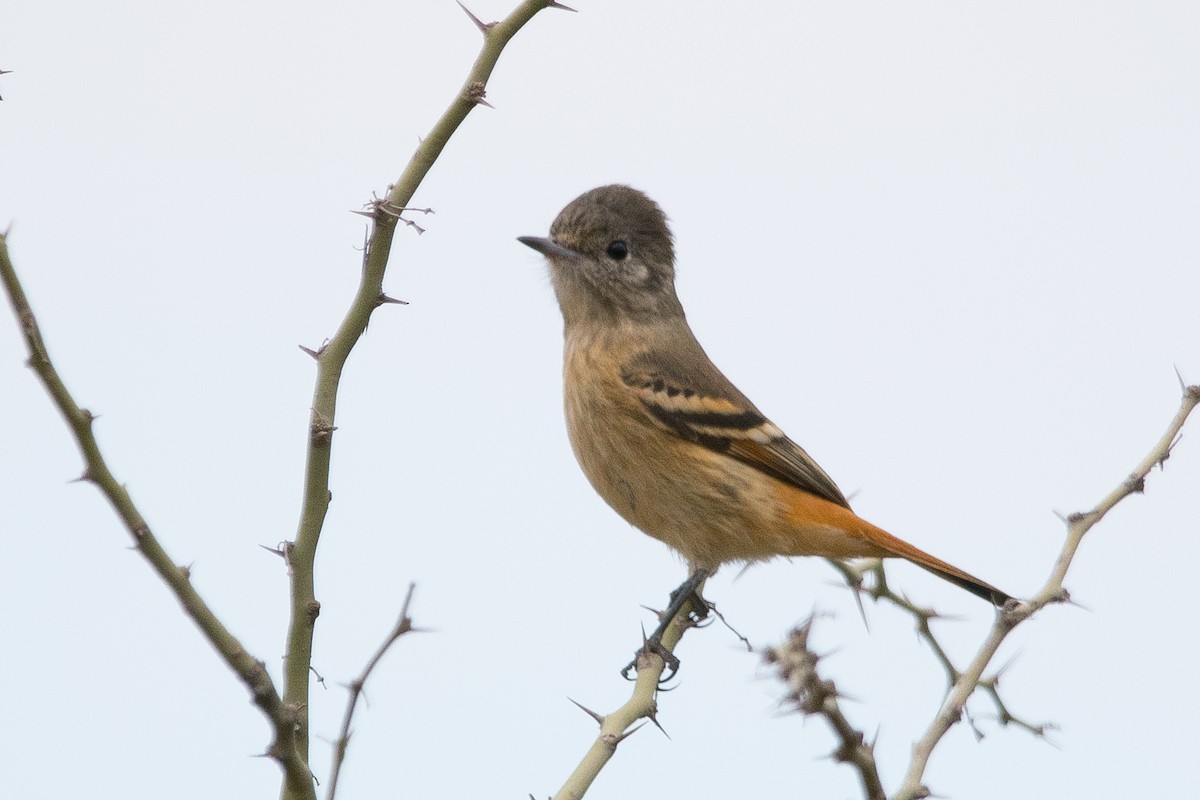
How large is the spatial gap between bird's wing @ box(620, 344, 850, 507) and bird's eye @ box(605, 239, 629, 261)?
2.01 feet

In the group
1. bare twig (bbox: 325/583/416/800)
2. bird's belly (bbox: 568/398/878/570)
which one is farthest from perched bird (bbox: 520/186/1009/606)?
bare twig (bbox: 325/583/416/800)

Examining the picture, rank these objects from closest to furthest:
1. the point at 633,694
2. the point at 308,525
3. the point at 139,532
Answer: the point at 139,532 → the point at 308,525 → the point at 633,694

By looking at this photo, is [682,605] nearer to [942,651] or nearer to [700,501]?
[700,501]

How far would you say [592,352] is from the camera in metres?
7.00

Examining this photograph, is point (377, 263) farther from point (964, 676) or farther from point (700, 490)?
point (700, 490)

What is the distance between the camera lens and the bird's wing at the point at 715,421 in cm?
658

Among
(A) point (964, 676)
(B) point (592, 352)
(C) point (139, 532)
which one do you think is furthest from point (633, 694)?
(B) point (592, 352)

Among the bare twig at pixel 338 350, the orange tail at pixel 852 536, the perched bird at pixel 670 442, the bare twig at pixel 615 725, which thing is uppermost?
the perched bird at pixel 670 442

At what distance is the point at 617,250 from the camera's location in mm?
7270

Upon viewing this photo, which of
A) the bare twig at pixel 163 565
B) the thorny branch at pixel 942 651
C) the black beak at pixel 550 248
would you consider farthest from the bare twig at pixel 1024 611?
the black beak at pixel 550 248

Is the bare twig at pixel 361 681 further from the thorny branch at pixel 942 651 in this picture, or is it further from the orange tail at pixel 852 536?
the orange tail at pixel 852 536

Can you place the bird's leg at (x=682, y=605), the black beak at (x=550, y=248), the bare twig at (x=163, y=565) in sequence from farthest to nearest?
the black beak at (x=550, y=248), the bird's leg at (x=682, y=605), the bare twig at (x=163, y=565)

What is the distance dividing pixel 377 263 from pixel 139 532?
0.89 metres

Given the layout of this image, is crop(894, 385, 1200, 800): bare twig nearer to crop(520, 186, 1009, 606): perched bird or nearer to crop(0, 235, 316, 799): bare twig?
crop(0, 235, 316, 799): bare twig
